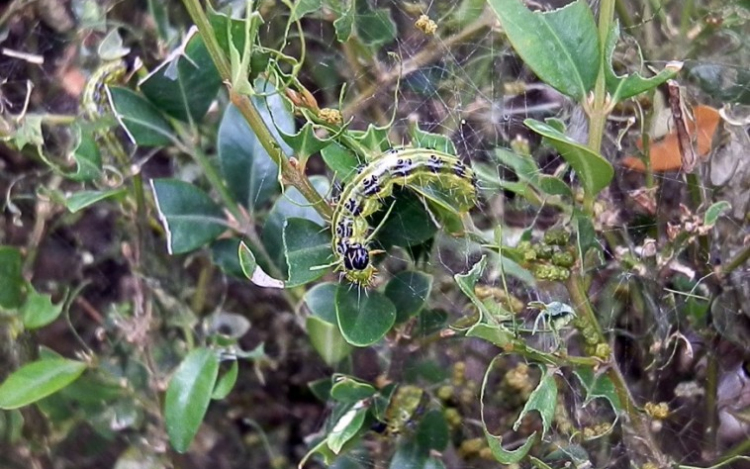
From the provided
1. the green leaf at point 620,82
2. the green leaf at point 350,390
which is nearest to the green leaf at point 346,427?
the green leaf at point 350,390

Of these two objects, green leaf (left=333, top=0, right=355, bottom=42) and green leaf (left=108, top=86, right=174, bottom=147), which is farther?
green leaf (left=108, top=86, right=174, bottom=147)

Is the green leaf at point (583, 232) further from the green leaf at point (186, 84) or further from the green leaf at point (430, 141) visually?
the green leaf at point (186, 84)

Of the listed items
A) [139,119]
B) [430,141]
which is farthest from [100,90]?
[430,141]

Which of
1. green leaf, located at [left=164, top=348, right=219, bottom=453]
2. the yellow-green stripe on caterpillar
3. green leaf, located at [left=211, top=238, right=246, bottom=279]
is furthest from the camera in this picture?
green leaf, located at [left=211, top=238, right=246, bottom=279]

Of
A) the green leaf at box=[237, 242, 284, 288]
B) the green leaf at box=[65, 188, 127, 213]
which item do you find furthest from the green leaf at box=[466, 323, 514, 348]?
the green leaf at box=[65, 188, 127, 213]

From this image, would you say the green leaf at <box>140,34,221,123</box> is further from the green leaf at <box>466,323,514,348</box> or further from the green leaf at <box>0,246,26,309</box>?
the green leaf at <box>466,323,514,348</box>

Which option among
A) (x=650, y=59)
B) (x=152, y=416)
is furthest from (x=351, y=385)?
(x=650, y=59)

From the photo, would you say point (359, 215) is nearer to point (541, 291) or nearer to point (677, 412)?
point (541, 291)
